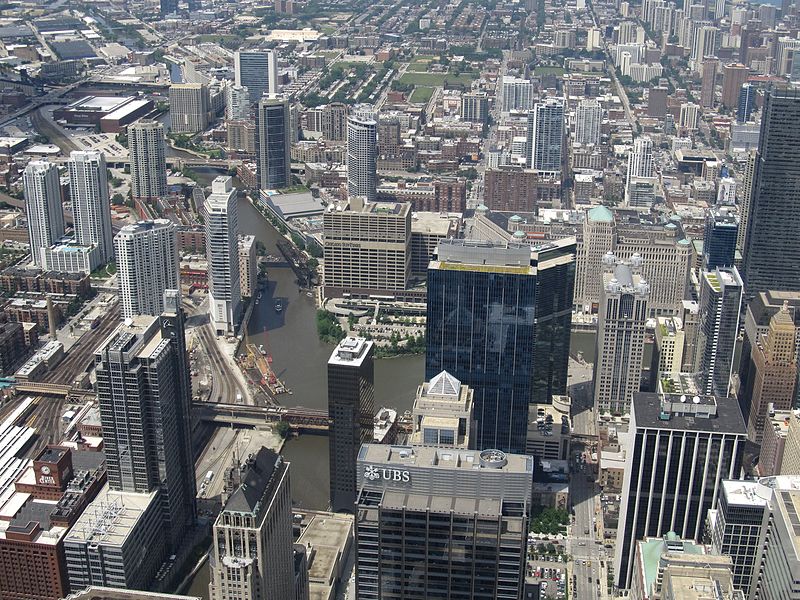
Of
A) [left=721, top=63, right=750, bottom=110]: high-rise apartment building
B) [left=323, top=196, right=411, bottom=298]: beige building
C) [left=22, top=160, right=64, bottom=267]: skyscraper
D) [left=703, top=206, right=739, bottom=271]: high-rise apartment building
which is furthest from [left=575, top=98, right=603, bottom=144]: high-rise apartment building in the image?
[left=22, top=160, right=64, bottom=267]: skyscraper

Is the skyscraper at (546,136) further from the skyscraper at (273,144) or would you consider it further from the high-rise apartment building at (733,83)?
the high-rise apartment building at (733,83)

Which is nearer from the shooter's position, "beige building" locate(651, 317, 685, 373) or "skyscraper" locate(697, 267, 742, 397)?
"skyscraper" locate(697, 267, 742, 397)

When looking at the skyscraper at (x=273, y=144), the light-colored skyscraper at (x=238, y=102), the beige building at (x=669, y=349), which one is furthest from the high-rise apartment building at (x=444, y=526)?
the light-colored skyscraper at (x=238, y=102)

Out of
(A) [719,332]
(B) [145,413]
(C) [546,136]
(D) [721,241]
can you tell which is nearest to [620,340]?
(A) [719,332]

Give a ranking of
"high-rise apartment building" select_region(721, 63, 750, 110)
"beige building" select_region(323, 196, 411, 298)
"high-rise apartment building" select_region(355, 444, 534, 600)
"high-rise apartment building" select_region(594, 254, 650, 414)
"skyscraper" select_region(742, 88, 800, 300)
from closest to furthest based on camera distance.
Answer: "high-rise apartment building" select_region(355, 444, 534, 600) → "high-rise apartment building" select_region(594, 254, 650, 414) → "skyscraper" select_region(742, 88, 800, 300) → "beige building" select_region(323, 196, 411, 298) → "high-rise apartment building" select_region(721, 63, 750, 110)

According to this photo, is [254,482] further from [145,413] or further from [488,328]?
[488,328]

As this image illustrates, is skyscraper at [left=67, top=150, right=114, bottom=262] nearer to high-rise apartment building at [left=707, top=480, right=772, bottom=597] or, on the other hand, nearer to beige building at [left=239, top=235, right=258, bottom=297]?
beige building at [left=239, top=235, right=258, bottom=297]
